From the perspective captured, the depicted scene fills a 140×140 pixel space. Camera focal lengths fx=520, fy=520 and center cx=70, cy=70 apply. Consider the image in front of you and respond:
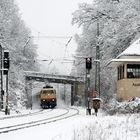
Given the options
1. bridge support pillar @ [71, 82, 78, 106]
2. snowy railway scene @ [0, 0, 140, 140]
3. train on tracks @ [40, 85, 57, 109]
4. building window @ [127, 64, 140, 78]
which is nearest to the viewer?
snowy railway scene @ [0, 0, 140, 140]

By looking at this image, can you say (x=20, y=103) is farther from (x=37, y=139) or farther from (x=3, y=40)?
(x=37, y=139)

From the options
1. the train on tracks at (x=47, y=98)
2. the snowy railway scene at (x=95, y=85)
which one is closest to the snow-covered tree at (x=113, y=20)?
the snowy railway scene at (x=95, y=85)

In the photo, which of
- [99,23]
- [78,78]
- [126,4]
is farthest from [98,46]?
[78,78]

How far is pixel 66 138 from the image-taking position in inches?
635

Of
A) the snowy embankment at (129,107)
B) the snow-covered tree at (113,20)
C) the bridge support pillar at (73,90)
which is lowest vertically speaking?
the bridge support pillar at (73,90)

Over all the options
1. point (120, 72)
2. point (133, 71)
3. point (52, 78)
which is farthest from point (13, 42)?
point (133, 71)

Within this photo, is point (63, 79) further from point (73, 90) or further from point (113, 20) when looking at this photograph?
point (113, 20)

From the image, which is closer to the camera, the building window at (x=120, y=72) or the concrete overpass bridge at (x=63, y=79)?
the building window at (x=120, y=72)

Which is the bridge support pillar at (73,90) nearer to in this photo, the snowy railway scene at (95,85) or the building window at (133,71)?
the snowy railway scene at (95,85)

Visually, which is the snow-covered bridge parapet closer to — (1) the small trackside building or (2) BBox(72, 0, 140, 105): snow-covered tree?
(2) BBox(72, 0, 140, 105): snow-covered tree

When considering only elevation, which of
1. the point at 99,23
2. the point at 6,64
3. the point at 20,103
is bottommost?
the point at 20,103

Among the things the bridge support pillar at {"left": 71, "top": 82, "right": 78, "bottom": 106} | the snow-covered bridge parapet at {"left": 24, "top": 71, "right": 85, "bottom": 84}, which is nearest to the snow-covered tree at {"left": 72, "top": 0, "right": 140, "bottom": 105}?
the snow-covered bridge parapet at {"left": 24, "top": 71, "right": 85, "bottom": 84}

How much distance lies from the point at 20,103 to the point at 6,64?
103 feet

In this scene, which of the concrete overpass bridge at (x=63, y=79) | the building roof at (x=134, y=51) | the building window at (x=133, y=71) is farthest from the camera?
the concrete overpass bridge at (x=63, y=79)
